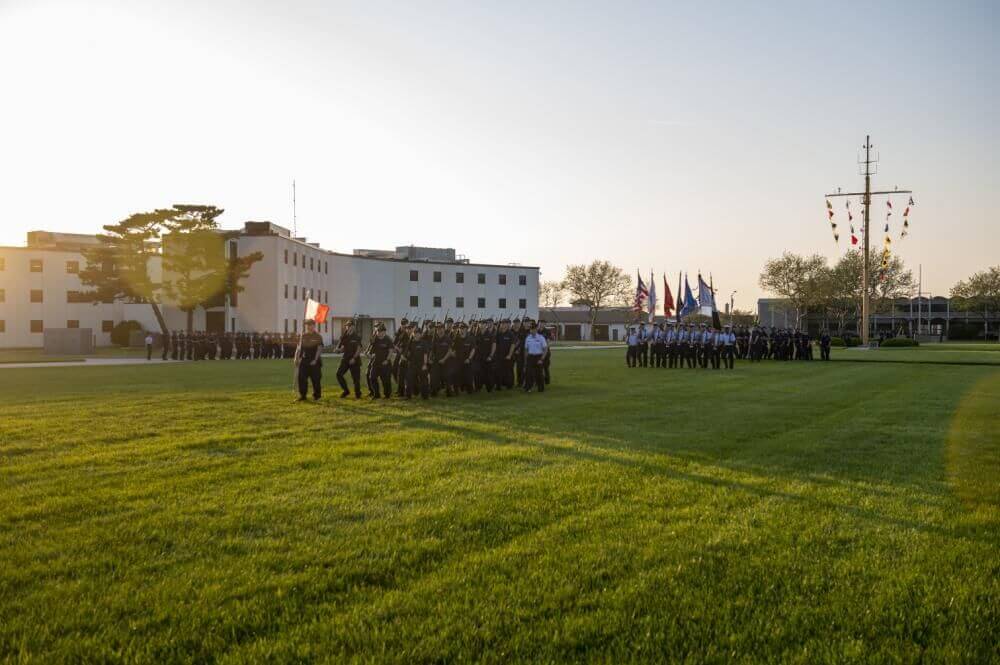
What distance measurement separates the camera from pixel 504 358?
71.5 ft

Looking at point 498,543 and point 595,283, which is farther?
point 595,283

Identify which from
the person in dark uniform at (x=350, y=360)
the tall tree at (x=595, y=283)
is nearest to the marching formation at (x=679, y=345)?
the person in dark uniform at (x=350, y=360)

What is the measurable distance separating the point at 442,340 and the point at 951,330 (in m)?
115

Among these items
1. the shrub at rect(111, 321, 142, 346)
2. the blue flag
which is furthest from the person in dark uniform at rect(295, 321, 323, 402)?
the shrub at rect(111, 321, 142, 346)

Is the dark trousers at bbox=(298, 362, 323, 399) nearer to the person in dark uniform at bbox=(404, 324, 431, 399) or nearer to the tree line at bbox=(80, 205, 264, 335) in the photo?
the person in dark uniform at bbox=(404, 324, 431, 399)

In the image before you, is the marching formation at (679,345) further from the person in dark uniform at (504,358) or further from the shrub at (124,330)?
the shrub at (124,330)

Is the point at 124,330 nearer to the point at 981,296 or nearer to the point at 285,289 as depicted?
the point at 285,289

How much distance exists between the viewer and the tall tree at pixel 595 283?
120875 millimetres

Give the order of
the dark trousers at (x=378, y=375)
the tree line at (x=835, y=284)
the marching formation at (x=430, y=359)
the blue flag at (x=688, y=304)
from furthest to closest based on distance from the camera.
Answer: the tree line at (x=835, y=284), the blue flag at (x=688, y=304), the dark trousers at (x=378, y=375), the marching formation at (x=430, y=359)

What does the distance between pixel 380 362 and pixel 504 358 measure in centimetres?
399

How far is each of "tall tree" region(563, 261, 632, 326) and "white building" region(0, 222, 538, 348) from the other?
93.1 feet

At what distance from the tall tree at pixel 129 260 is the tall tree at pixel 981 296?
345 feet

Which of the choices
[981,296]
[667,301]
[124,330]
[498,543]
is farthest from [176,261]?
[981,296]

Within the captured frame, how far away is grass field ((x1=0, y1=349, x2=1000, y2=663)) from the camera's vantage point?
4.46m
